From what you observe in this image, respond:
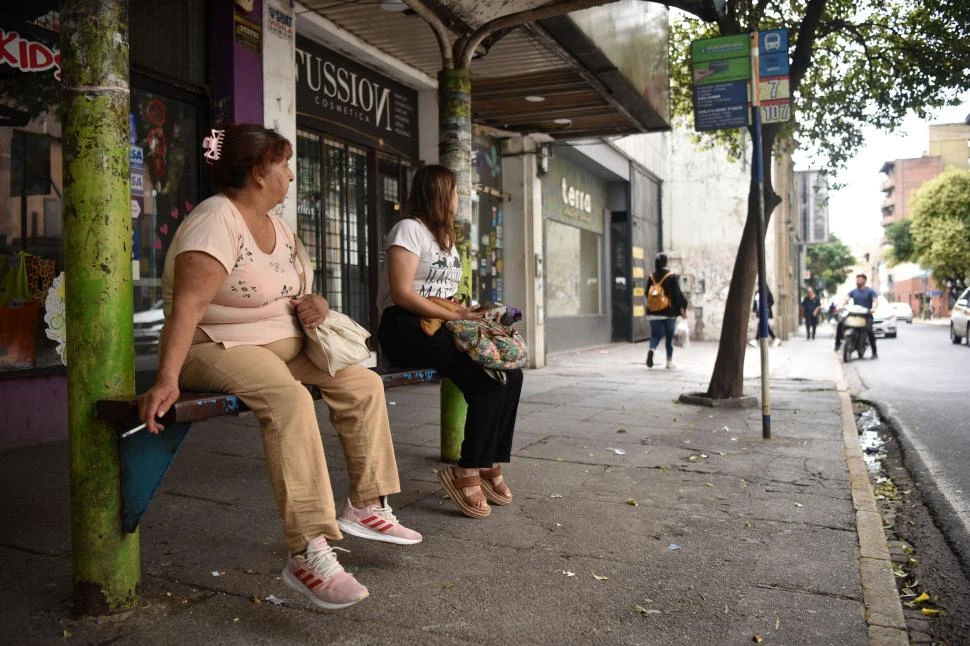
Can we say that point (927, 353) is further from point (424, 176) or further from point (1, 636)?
point (1, 636)

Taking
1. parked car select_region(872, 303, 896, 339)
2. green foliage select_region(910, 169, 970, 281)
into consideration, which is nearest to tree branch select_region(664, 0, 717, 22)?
parked car select_region(872, 303, 896, 339)

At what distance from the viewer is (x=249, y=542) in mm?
3621

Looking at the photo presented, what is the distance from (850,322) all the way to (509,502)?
565 inches

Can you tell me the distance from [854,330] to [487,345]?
1483cm

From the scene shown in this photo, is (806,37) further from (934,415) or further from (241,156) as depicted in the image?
(241,156)

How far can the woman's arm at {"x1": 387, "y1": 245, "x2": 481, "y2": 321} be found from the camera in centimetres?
404

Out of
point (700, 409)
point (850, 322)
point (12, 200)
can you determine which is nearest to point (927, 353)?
point (850, 322)

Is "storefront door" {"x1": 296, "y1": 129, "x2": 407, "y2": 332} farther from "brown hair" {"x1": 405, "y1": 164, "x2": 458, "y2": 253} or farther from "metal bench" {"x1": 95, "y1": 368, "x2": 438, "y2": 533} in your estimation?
"metal bench" {"x1": 95, "y1": 368, "x2": 438, "y2": 533}

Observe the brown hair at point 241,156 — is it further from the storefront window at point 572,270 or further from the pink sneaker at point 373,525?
the storefront window at point 572,270

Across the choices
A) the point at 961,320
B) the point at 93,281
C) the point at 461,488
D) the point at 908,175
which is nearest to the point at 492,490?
the point at 461,488

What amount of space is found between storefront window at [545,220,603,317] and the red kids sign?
474 inches

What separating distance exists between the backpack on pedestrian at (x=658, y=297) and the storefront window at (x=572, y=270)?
4.24 m

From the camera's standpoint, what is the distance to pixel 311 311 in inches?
129

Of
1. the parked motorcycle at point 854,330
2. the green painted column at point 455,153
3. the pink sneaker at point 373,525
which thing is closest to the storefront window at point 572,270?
the parked motorcycle at point 854,330
